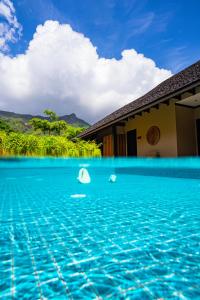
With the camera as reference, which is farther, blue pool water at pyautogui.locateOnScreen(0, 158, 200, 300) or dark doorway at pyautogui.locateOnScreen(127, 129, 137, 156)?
dark doorway at pyautogui.locateOnScreen(127, 129, 137, 156)

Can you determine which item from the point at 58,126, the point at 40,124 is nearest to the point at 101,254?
the point at 58,126

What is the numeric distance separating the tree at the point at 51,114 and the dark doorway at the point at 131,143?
30.4 meters

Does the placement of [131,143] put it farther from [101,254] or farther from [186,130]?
[101,254]

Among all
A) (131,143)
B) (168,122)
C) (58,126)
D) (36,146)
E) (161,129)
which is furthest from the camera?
(58,126)

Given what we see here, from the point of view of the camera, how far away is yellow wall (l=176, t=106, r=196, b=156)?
32.5ft

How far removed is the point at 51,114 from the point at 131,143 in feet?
102

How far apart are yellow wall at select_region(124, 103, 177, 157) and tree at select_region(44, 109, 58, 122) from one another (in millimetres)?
31159

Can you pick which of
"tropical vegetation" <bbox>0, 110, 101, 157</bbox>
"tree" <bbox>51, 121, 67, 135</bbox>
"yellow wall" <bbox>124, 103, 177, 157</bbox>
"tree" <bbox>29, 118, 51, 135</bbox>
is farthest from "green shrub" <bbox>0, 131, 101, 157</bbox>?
"tree" <bbox>29, 118, 51, 135</bbox>

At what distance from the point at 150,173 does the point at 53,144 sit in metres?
6.24

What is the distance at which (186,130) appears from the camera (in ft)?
33.3

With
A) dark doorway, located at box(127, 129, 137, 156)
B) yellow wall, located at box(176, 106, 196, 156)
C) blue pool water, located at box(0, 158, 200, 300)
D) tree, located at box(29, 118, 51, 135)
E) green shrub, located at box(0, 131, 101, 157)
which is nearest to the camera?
blue pool water, located at box(0, 158, 200, 300)

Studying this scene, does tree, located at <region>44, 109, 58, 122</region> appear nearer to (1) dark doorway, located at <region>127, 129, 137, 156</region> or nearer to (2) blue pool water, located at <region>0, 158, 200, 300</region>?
(1) dark doorway, located at <region>127, 129, 137, 156</region>

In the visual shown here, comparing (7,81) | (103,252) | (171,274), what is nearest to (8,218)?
(103,252)

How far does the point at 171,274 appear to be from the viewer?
1.53m
